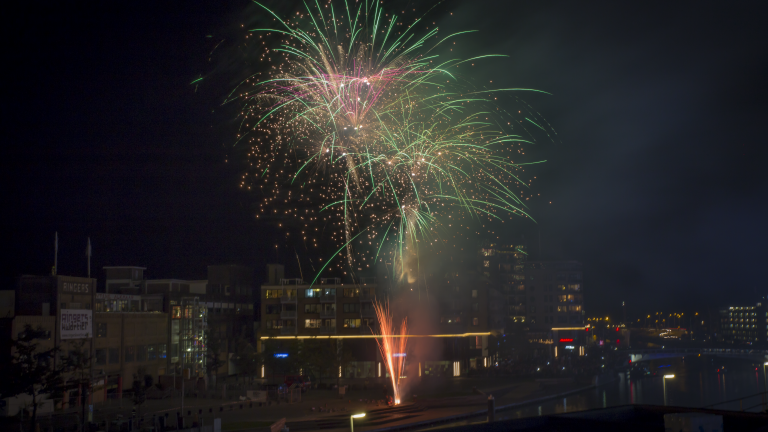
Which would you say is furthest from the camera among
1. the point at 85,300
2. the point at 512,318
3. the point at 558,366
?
the point at 512,318

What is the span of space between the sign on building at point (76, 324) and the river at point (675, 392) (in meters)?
24.6

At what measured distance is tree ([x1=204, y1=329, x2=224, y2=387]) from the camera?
167 feet

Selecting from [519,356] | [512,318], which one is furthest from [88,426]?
[512,318]

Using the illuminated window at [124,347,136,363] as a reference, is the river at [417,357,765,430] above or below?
below

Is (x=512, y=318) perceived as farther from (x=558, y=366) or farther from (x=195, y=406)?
(x=195, y=406)

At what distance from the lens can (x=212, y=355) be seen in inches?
2115

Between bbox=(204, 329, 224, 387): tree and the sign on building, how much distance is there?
12.8m

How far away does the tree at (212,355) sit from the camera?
5094 cm

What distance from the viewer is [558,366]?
2569 inches

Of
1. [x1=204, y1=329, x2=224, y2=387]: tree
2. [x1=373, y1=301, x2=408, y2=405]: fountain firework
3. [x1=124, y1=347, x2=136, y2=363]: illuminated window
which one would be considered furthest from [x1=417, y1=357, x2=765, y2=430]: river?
[x1=124, y1=347, x2=136, y2=363]: illuminated window

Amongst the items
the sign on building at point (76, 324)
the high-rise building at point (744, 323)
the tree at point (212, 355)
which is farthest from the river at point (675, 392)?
the high-rise building at point (744, 323)

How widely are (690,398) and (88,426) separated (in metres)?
50.8

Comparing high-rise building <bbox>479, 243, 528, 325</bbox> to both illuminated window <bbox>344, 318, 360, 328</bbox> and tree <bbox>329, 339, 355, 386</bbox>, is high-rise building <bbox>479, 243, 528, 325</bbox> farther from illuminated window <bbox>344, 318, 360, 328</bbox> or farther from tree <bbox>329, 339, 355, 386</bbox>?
tree <bbox>329, 339, 355, 386</bbox>

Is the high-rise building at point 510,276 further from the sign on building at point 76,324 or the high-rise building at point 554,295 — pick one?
the sign on building at point 76,324
